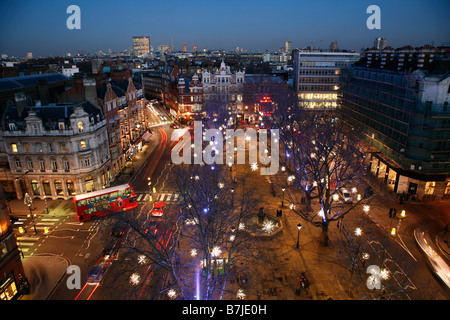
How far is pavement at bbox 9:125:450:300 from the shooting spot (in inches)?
1105

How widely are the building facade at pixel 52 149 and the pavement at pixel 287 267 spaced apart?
15617 millimetres

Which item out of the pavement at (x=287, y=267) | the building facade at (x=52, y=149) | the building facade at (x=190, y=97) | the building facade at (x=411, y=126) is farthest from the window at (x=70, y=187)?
the building facade at (x=190, y=97)

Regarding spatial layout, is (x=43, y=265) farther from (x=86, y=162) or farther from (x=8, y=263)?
(x=86, y=162)

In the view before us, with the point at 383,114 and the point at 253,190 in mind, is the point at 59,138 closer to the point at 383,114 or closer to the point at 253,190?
the point at 253,190

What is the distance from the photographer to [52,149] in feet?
152

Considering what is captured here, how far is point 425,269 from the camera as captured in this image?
30906 millimetres

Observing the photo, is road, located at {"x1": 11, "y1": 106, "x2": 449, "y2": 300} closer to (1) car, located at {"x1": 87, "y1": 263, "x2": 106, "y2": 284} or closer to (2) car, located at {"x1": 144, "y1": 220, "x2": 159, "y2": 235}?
(1) car, located at {"x1": 87, "y1": 263, "x2": 106, "y2": 284}

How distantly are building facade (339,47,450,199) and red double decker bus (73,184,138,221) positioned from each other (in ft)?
129

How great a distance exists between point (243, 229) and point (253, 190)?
1227cm

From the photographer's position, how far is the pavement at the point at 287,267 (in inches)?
1105

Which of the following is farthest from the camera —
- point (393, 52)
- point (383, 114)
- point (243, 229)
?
point (393, 52)

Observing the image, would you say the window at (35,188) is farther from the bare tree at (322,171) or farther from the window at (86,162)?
the bare tree at (322,171)
